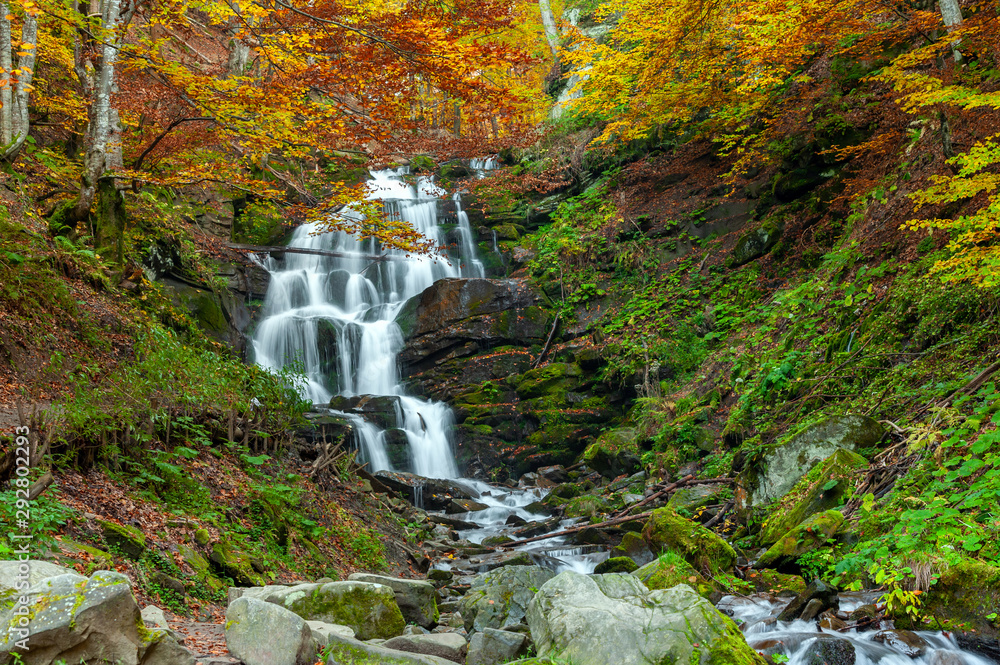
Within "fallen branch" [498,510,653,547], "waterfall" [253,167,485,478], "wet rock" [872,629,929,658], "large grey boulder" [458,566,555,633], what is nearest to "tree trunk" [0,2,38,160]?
"waterfall" [253,167,485,478]

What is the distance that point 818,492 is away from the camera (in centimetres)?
594

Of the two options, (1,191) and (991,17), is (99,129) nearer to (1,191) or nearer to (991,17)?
(1,191)

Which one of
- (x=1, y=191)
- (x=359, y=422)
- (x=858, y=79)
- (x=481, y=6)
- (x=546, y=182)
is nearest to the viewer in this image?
(x=481, y=6)

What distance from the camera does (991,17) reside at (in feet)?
21.8

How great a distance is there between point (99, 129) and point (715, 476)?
9.79 m

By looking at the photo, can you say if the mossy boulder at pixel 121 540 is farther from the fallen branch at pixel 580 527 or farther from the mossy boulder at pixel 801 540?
the fallen branch at pixel 580 527

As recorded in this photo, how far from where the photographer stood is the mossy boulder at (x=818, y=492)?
5871 millimetres

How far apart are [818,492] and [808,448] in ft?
3.38

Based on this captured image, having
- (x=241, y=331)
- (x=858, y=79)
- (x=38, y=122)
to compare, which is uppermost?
(x=38, y=122)

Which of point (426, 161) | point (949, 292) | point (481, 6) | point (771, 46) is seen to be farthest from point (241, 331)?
point (949, 292)

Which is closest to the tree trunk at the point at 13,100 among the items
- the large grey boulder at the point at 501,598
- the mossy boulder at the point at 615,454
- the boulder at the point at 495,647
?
the large grey boulder at the point at 501,598

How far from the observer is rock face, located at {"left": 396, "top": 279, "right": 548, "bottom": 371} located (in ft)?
51.6

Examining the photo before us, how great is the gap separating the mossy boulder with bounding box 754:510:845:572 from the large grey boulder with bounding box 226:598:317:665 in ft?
13.8

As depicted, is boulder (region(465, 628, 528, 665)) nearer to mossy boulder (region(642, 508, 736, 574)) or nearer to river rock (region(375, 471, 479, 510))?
mossy boulder (region(642, 508, 736, 574))
